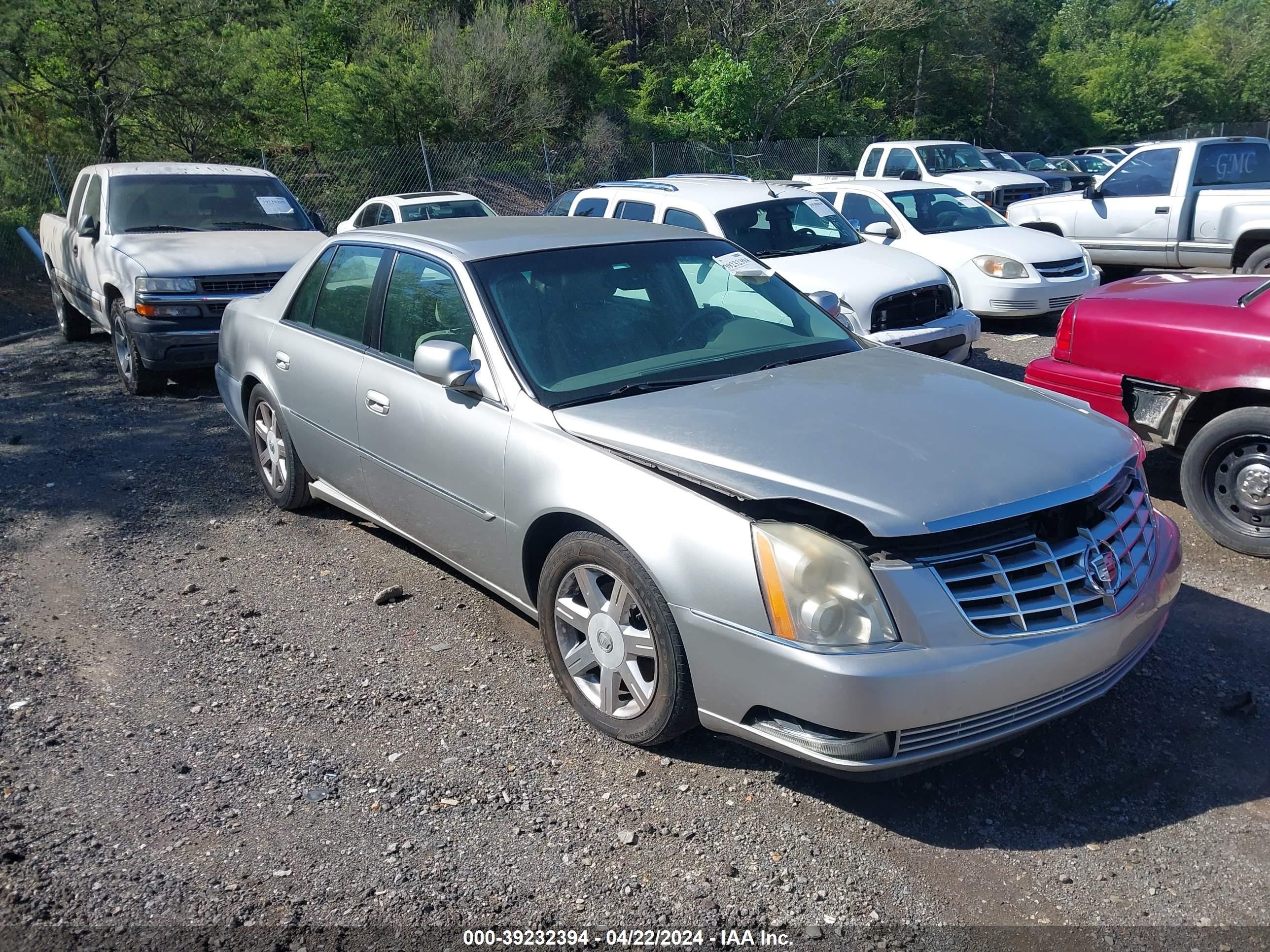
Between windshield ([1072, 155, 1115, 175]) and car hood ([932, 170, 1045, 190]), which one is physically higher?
car hood ([932, 170, 1045, 190])

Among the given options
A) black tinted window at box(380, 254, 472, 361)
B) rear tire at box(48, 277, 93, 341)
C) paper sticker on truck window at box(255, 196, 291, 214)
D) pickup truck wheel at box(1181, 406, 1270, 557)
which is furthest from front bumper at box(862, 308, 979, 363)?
rear tire at box(48, 277, 93, 341)

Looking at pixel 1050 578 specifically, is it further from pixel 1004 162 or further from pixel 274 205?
pixel 1004 162

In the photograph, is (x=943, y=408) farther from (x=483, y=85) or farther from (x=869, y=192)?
(x=483, y=85)

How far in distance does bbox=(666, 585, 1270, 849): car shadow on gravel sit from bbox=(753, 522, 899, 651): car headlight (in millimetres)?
600

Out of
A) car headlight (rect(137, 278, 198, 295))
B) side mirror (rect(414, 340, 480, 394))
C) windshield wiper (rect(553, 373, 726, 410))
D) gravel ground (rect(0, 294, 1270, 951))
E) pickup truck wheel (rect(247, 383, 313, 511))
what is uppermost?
side mirror (rect(414, 340, 480, 394))

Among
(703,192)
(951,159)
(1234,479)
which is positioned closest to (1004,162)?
(951,159)

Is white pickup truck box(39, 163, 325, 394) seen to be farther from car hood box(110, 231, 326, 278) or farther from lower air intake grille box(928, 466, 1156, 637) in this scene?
lower air intake grille box(928, 466, 1156, 637)

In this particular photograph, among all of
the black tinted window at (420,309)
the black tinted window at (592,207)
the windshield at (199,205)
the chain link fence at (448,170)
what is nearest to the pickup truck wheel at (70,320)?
the windshield at (199,205)

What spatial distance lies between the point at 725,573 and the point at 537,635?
1661mm

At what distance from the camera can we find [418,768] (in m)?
3.60

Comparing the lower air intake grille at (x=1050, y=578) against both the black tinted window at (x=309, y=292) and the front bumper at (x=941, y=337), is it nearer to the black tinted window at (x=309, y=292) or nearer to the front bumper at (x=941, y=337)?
the black tinted window at (x=309, y=292)

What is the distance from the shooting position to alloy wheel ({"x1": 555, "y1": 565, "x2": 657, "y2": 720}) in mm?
3463

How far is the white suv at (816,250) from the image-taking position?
8.53m

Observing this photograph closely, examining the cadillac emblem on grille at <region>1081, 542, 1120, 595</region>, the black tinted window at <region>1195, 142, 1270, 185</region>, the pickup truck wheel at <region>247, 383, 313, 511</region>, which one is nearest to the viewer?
the cadillac emblem on grille at <region>1081, 542, 1120, 595</region>
